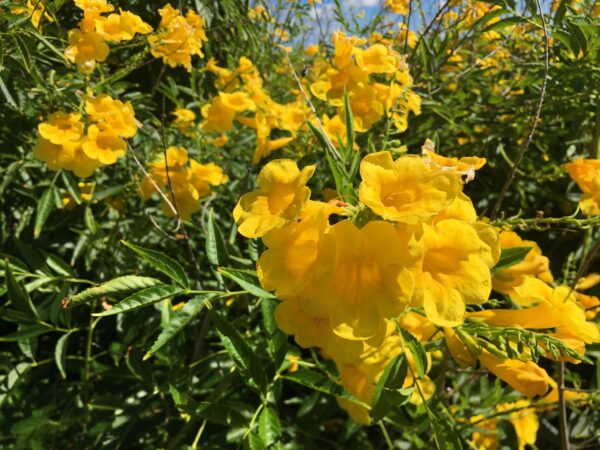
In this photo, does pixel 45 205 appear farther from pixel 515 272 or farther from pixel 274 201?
pixel 515 272

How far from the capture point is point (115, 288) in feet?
3.09

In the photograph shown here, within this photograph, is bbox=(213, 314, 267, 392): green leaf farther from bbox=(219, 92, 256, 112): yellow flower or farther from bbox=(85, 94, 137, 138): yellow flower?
bbox=(219, 92, 256, 112): yellow flower

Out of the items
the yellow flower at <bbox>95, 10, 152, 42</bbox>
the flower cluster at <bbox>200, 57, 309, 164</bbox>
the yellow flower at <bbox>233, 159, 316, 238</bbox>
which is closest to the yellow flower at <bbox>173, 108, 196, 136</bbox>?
the flower cluster at <bbox>200, 57, 309, 164</bbox>

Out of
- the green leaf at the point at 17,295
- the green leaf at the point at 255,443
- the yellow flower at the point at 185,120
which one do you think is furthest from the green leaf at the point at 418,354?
the yellow flower at the point at 185,120

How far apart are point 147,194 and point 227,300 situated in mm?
515

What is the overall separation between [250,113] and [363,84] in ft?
3.10

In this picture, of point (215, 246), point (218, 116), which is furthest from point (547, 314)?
point (218, 116)

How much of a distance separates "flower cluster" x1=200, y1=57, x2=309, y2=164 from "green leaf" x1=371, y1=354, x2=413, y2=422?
1167mm

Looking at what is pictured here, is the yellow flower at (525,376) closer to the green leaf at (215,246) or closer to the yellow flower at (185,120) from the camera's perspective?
the green leaf at (215,246)

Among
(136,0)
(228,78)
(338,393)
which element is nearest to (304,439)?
(338,393)

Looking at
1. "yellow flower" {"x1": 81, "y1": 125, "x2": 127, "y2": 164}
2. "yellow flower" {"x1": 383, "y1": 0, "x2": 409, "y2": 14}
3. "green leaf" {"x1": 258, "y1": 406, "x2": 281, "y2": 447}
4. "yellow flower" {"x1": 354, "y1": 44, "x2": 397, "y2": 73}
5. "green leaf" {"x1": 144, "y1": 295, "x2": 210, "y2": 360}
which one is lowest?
"green leaf" {"x1": 258, "y1": 406, "x2": 281, "y2": 447}

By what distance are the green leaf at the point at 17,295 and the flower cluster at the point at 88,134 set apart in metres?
0.42

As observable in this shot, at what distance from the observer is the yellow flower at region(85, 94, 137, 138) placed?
149cm

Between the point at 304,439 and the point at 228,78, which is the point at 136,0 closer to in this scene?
the point at 228,78
